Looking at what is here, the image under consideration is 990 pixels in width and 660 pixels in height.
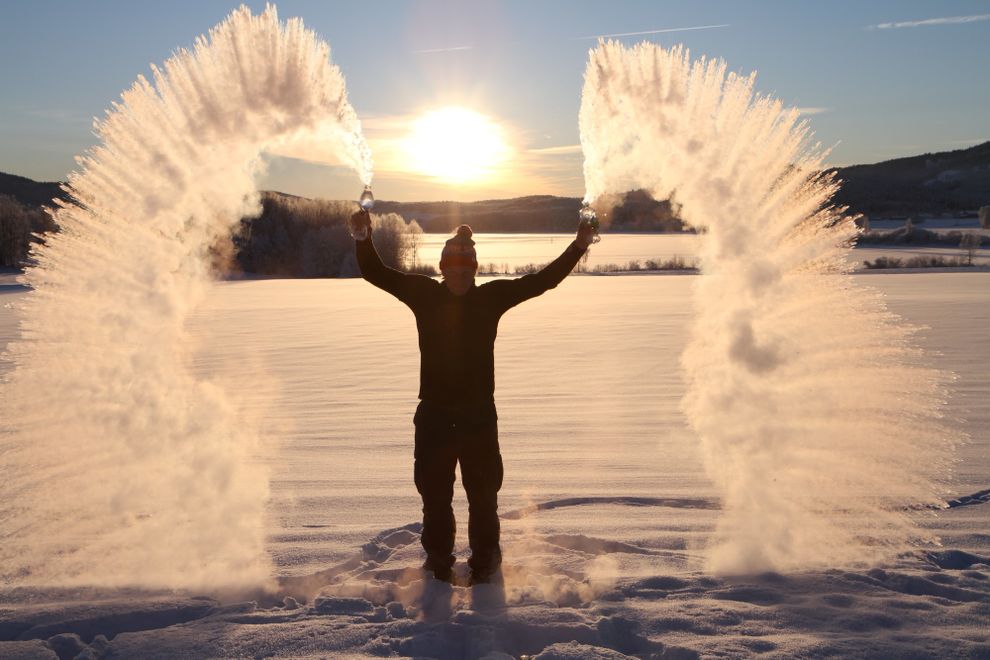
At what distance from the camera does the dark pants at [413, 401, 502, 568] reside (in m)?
3.86

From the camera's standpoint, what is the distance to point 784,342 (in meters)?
4.26

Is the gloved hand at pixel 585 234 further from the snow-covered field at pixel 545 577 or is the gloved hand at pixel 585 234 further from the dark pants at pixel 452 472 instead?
the snow-covered field at pixel 545 577

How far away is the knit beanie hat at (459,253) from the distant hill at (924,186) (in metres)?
93.1

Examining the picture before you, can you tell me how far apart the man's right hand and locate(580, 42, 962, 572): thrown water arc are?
130cm

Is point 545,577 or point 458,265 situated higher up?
point 458,265

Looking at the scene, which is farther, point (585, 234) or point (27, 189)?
point (27, 189)

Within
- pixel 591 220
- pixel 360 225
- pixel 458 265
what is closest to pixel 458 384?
pixel 458 265

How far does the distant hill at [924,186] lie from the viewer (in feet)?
331

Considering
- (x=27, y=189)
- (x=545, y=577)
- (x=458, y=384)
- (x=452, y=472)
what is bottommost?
(x=545, y=577)

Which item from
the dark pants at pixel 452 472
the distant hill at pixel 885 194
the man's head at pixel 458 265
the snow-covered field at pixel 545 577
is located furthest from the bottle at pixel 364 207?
the distant hill at pixel 885 194

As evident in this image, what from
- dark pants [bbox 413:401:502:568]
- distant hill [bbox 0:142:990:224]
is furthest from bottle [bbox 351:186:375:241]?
distant hill [bbox 0:142:990:224]

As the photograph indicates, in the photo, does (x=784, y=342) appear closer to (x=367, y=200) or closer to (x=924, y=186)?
(x=367, y=200)

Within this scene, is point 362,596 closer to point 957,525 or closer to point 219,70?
point 219,70

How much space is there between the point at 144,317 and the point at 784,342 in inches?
148
